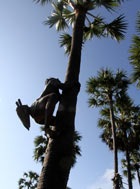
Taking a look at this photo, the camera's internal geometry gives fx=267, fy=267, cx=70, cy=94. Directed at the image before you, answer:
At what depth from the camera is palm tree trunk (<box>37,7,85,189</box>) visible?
3.00 m

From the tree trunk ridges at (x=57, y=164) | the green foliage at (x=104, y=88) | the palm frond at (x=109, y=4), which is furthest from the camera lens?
the green foliage at (x=104, y=88)

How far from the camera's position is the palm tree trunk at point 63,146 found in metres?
3.00

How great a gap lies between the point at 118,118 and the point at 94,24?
1163cm

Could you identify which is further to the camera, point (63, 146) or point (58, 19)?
point (58, 19)

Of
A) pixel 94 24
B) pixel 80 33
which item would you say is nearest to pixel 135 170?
pixel 94 24

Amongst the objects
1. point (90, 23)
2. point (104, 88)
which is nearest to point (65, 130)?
point (90, 23)

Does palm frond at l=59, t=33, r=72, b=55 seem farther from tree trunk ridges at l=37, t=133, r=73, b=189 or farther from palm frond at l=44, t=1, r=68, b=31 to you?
tree trunk ridges at l=37, t=133, r=73, b=189

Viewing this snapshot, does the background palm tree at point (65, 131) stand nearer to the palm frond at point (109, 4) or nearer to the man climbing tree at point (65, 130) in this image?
the man climbing tree at point (65, 130)

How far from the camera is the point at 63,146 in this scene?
328 centimetres

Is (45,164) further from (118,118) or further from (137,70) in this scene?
(118,118)

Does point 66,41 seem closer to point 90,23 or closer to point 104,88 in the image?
point 90,23

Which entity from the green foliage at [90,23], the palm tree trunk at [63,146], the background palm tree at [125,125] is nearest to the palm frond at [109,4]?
the green foliage at [90,23]

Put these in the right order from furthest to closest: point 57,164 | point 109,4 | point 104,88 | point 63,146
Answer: point 104,88 < point 109,4 < point 63,146 < point 57,164

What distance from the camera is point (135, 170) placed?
27.8m
